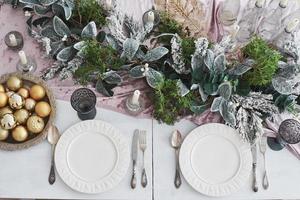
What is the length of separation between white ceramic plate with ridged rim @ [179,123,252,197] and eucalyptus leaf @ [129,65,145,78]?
210 mm

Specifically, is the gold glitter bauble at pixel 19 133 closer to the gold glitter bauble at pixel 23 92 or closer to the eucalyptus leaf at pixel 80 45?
the gold glitter bauble at pixel 23 92

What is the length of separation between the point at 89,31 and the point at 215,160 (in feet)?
1.62

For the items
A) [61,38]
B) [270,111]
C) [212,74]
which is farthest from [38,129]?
[270,111]

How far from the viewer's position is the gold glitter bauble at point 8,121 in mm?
1021

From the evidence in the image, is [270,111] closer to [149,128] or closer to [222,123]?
[222,123]

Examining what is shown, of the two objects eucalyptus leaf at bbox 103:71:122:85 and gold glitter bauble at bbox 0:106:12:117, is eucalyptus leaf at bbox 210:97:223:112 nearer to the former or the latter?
eucalyptus leaf at bbox 103:71:122:85

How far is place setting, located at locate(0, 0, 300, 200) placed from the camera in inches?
41.2

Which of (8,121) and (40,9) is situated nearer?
(8,121)

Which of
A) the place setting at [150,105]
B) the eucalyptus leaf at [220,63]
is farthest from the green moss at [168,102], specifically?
the eucalyptus leaf at [220,63]

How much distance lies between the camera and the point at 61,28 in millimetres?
1148

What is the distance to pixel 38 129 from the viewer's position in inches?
41.4

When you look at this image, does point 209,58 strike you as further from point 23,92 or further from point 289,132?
point 23,92

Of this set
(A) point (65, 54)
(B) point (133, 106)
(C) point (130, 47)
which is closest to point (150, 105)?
(B) point (133, 106)

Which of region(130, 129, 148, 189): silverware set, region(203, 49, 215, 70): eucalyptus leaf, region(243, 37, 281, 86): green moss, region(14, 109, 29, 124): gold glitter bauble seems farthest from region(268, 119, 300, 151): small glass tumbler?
region(14, 109, 29, 124): gold glitter bauble
